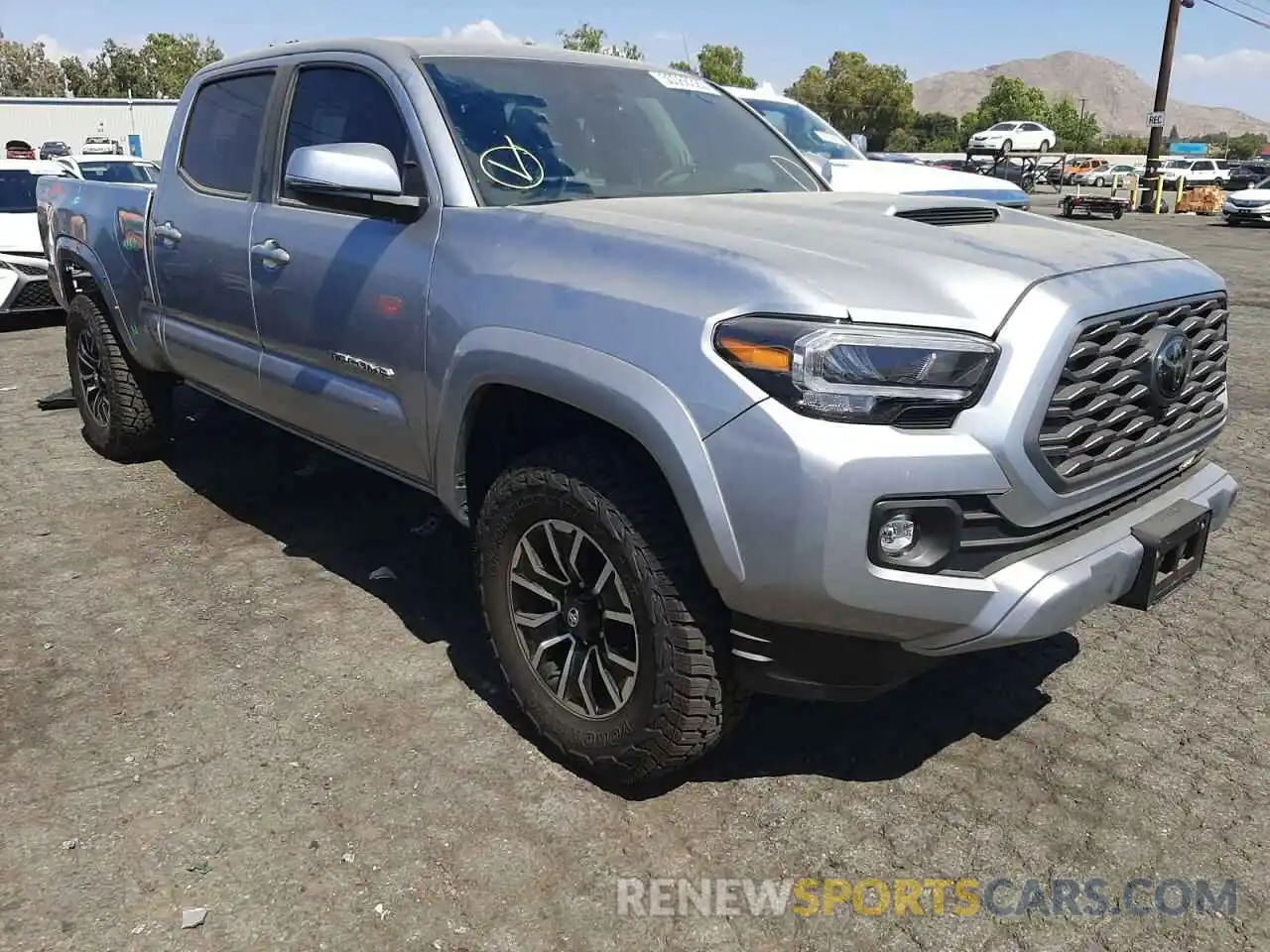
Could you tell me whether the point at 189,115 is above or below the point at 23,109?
below

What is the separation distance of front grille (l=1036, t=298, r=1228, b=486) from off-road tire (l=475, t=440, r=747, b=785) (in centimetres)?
83

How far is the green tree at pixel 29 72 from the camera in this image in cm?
9881

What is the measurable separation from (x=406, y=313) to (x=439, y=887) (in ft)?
5.10

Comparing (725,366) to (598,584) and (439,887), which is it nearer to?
(598,584)

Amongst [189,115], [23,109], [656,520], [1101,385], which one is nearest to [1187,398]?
[1101,385]

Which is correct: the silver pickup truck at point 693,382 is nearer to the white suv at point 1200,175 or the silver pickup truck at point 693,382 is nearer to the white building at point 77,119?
the white suv at point 1200,175

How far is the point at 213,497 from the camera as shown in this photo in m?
4.90

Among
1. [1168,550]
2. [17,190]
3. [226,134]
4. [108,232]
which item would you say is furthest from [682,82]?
[17,190]

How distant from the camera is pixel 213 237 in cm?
393

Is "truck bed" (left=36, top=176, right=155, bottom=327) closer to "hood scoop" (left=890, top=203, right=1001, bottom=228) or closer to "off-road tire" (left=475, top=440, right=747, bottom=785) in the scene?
"off-road tire" (left=475, top=440, right=747, bottom=785)

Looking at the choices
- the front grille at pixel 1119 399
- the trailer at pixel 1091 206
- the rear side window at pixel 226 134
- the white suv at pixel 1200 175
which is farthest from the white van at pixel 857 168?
the white suv at pixel 1200 175

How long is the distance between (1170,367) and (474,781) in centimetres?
202

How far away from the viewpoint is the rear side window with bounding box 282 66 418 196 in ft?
10.4

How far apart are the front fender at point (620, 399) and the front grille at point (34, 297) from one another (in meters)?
9.07
